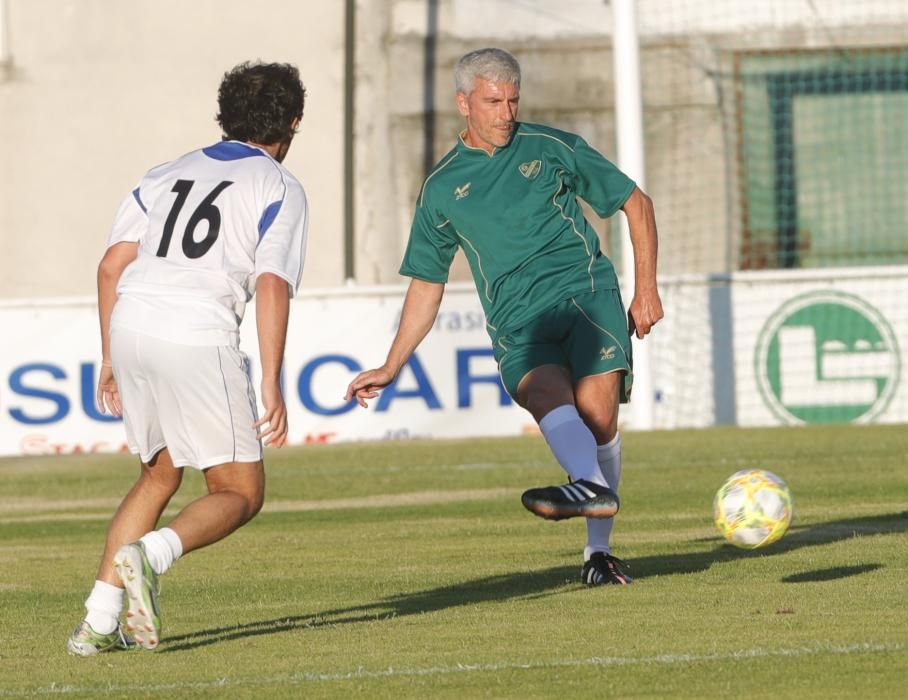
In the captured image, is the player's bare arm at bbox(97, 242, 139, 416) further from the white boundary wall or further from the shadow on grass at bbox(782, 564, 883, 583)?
the white boundary wall

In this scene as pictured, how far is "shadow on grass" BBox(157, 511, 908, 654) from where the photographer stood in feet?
22.0

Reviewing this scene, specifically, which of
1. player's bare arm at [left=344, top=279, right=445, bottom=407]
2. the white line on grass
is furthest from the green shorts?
the white line on grass

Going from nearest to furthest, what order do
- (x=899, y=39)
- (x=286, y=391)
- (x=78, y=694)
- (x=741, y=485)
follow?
(x=78, y=694)
(x=741, y=485)
(x=286, y=391)
(x=899, y=39)

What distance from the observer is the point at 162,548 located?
579 cm

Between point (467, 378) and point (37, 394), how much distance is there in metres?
3.79

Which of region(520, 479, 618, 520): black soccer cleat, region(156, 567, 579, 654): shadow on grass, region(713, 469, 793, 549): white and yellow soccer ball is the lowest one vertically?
region(156, 567, 579, 654): shadow on grass

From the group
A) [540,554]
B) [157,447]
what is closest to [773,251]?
[540,554]

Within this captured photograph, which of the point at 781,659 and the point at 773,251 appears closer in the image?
the point at 781,659

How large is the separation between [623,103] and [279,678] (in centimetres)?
1259

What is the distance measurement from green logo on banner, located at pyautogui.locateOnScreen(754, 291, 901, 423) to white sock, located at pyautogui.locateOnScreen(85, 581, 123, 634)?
11976 millimetres

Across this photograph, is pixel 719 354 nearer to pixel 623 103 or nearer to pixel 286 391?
pixel 623 103

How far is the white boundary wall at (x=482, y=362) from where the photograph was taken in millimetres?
16984

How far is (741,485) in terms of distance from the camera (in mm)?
7781

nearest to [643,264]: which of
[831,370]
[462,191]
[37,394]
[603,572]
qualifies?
[462,191]
